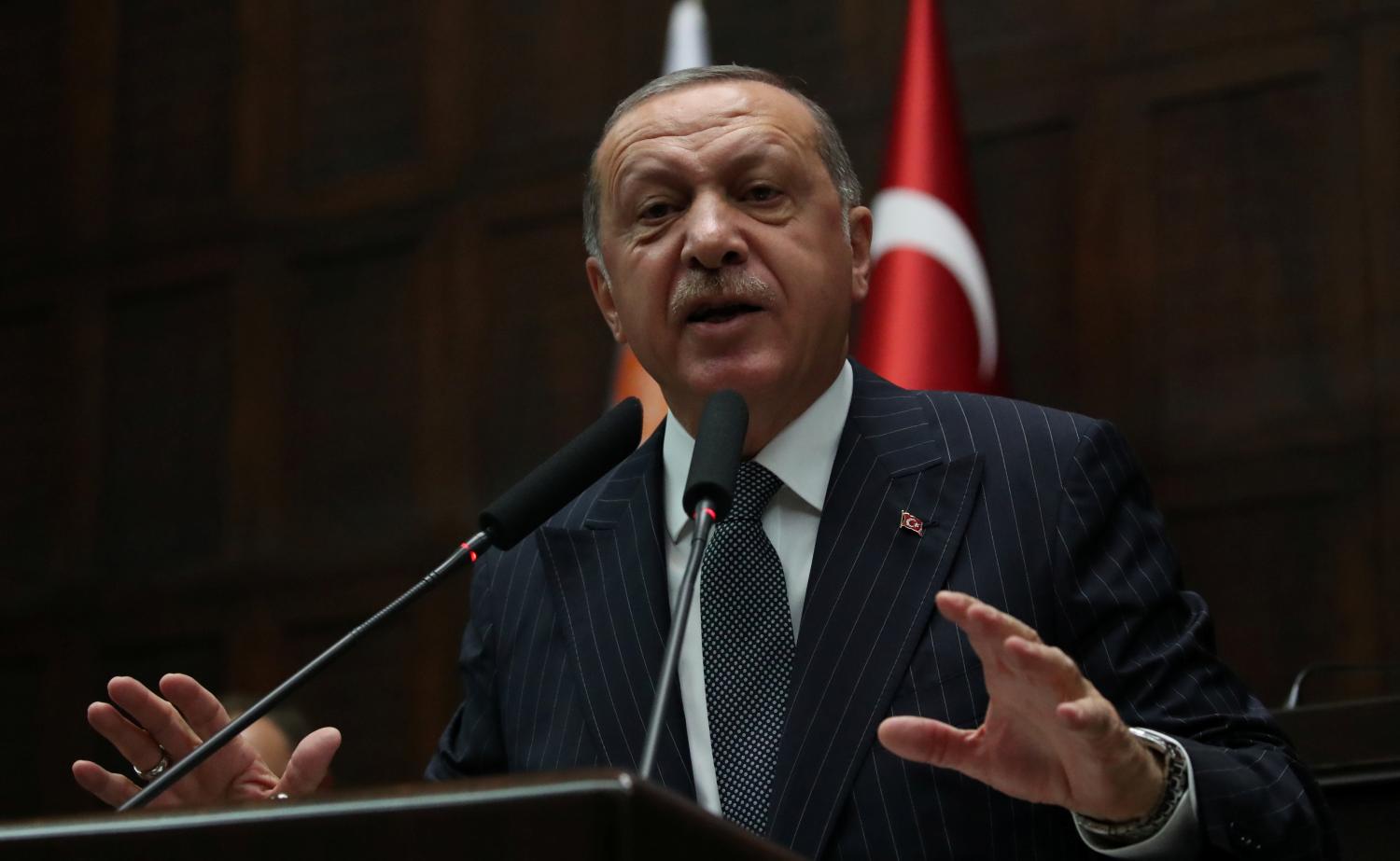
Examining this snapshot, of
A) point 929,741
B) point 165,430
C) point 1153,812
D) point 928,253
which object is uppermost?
point 928,253

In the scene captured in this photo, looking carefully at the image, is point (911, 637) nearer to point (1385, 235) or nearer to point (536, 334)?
point (1385, 235)

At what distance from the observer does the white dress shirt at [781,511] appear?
206cm

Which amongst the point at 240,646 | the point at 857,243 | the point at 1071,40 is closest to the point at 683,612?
the point at 857,243

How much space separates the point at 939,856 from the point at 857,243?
0.98 meters

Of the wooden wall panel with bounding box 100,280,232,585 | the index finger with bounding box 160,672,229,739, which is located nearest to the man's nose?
the index finger with bounding box 160,672,229,739

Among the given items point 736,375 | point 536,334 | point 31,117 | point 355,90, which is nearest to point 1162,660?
point 736,375

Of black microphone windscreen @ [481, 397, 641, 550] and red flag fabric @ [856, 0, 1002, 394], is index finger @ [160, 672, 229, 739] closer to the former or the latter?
black microphone windscreen @ [481, 397, 641, 550]

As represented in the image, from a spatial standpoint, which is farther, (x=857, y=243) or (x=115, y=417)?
(x=115, y=417)

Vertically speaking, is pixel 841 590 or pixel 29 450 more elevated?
pixel 29 450

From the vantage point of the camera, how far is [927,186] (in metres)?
3.83

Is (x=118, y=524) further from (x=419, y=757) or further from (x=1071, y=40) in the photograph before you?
(x=1071, y=40)

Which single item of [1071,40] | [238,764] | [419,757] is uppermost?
[1071,40]

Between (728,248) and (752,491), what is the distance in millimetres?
313

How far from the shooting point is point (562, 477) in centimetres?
192
